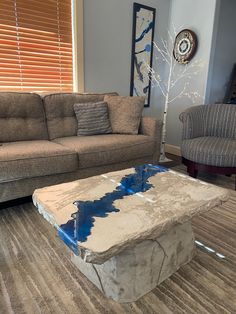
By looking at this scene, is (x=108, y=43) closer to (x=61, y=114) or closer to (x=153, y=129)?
(x=61, y=114)

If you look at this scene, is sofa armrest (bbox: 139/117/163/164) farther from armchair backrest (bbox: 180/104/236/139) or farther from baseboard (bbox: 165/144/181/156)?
baseboard (bbox: 165/144/181/156)

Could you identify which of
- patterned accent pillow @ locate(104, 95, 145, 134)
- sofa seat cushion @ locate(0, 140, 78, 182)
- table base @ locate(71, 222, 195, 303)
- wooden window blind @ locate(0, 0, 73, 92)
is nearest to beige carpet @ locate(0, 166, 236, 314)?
table base @ locate(71, 222, 195, 303)

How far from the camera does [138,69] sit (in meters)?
3.27

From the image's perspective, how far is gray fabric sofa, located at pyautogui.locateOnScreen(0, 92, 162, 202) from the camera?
5.66 feet

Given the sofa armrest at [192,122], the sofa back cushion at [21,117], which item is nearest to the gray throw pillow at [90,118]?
the sofa back cushion at [21,117]

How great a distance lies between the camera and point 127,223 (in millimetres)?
927

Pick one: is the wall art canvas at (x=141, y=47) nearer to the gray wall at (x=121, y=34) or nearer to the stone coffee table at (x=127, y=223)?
the gray wall at (x=121, y=34)

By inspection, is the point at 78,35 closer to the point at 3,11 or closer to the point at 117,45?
the point at 117,45

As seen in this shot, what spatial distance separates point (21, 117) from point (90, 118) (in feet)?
2.12

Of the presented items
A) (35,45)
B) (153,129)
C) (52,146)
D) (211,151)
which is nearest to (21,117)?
(52,146)

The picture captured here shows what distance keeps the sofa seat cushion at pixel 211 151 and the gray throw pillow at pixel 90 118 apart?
882 millimetres

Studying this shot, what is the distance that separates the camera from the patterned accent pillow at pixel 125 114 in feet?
8.21

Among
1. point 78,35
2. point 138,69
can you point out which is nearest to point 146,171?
point 78,35

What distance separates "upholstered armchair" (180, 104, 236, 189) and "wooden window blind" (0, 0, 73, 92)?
1486mm
